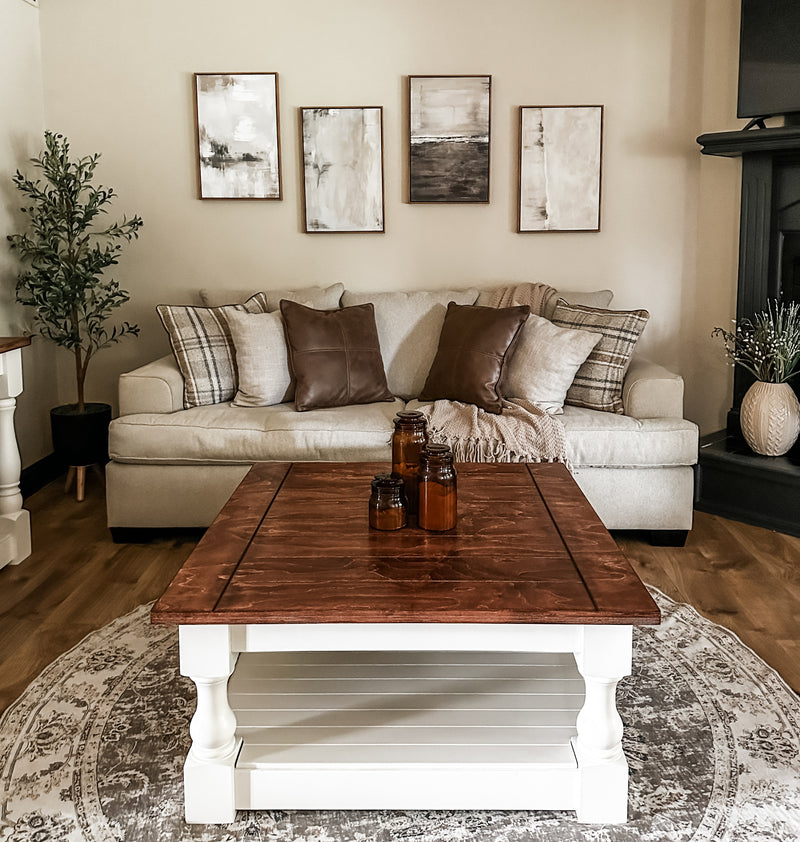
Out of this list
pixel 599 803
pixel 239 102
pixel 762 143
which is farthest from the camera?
pixel 239 102

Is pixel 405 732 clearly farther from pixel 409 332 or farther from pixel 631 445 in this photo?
pixel 409 332

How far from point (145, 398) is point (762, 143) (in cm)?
279

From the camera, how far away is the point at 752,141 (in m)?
3.99

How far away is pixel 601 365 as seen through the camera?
3.89 meters

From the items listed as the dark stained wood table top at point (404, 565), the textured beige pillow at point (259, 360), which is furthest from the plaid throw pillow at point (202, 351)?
the dark stained wood table top at point (404, 565)

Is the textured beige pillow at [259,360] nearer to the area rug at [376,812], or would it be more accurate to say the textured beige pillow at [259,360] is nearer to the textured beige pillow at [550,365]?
the textured beige pillow at [550,365]

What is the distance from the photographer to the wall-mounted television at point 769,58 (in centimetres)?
393

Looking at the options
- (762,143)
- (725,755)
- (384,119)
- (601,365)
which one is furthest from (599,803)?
(384,119)

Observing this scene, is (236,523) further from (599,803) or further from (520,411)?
(520,411)

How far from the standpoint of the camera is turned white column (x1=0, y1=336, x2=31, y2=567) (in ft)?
10.9

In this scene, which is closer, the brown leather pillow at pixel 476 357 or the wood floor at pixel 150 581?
the wood floor at pixel 150 581

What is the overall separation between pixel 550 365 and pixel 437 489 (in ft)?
5.61

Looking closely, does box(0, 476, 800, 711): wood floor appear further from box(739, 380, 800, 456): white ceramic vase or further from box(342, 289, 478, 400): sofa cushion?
box(342, 289, 478, 400): sofa cushion

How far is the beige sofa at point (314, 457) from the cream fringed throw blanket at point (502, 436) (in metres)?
0.08
